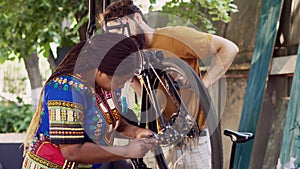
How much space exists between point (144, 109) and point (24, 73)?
24.1 feet

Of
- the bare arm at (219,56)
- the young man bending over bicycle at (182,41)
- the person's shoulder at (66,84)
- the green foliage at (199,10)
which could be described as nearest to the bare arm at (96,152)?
the person's shoulder at (66,84)

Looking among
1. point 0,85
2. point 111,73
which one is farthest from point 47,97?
point 0,85

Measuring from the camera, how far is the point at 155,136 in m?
1.59

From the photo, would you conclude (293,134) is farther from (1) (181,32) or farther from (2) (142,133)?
(2) (142,133)

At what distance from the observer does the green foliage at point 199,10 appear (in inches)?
121

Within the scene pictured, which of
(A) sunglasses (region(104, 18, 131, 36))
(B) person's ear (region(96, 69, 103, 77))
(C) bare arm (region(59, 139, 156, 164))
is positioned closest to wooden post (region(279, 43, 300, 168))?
(A) sunglasses (region(104, 18, 131, 36))

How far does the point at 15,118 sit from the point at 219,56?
5.37m

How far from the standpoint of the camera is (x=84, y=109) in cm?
150

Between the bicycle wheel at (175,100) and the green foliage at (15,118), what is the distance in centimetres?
519

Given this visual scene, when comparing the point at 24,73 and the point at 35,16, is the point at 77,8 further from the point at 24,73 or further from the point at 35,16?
the point at 24,73

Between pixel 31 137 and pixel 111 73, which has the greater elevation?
pixel 111 73

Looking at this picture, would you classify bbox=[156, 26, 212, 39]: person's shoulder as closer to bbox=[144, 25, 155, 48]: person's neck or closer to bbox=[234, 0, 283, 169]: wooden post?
bbox=[144, 25, 155, 48]: person's neck

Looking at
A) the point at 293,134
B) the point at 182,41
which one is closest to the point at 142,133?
the point at 182,41

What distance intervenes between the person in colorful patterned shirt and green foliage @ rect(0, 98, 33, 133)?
5.44m
